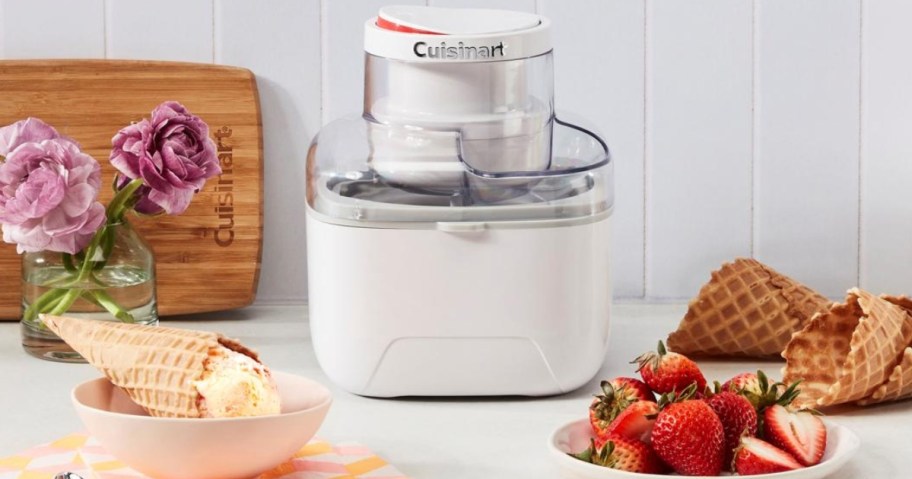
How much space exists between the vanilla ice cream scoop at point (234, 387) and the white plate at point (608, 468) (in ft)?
0.70

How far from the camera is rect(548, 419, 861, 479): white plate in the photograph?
2.81ft

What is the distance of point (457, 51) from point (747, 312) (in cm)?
39

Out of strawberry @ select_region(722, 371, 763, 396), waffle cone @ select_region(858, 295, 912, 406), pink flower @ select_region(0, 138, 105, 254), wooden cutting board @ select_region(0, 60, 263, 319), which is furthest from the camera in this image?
wooden cutting board @ select_region(0, 60, 263, 319)

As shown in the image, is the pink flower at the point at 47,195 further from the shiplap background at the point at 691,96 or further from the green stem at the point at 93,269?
the shiplap background at the point at 691,96

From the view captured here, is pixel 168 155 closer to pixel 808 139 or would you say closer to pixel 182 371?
pixel 182 371

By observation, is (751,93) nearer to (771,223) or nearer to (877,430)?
(771,223)

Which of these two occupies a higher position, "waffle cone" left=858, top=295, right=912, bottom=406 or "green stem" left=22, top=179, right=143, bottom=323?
"green stem" left=22, top=179, right=143, bottom=323

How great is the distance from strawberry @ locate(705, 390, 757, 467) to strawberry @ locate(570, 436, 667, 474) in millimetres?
57

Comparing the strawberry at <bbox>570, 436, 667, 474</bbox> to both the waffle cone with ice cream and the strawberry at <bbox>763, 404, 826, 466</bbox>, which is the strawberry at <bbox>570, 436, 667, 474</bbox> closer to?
the strawberry at <bbox>763, 404, 826, 466</bbox>

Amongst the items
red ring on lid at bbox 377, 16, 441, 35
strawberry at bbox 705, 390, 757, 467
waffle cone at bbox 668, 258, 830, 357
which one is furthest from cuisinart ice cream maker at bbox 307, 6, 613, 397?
strawberry at bbox 705, 390, 757, 467

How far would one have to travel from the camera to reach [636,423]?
910 millimetres

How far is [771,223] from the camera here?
1472 millimetres

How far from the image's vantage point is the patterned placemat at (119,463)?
2.99ft

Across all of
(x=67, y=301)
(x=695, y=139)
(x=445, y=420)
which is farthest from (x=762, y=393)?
(x=67, y=301)
